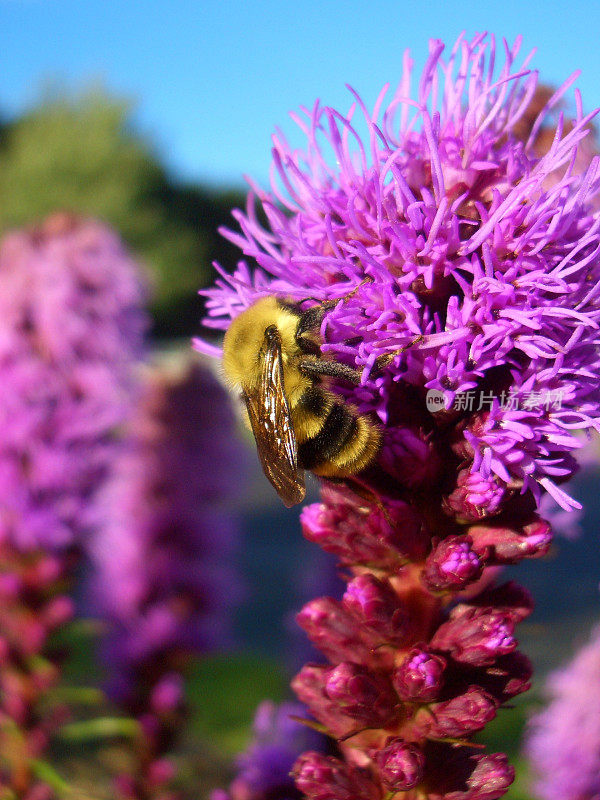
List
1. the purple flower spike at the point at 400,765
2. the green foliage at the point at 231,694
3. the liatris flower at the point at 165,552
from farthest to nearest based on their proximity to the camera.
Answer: the green foliage at the point at 231,694
the liatris flower at the point at 165,552
the purple flower spike at the point at 400,765

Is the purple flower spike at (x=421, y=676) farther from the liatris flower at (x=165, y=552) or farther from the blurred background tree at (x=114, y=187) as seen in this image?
the blurred background tree at (x=114, y=187)

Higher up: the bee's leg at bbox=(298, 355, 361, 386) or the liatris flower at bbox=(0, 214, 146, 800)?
the liatris flower at bbox=(0, 214, 146, 800)

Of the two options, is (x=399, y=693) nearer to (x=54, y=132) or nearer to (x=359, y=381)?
(x=359, y=381)

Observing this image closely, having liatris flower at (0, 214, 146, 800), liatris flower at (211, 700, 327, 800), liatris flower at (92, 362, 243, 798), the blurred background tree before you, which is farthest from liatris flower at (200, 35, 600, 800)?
the blurred background tree

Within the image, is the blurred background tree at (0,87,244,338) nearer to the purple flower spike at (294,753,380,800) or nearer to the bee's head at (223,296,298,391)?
the bee's head at (223,296,298,391)

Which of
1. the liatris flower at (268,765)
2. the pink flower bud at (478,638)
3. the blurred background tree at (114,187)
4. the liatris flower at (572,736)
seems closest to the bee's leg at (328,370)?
the pink flower bud at (478,638)

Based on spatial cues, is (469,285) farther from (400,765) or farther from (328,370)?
(400,765)

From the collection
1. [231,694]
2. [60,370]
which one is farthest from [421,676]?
[231,694]
